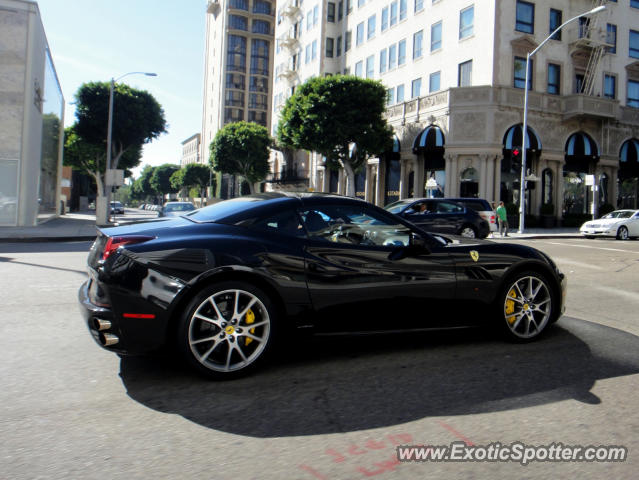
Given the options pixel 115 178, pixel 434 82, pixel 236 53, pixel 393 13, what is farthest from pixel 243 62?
pixel 115 178

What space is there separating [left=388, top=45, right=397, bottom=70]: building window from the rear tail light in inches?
1478

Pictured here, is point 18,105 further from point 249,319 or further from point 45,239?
point 249,319

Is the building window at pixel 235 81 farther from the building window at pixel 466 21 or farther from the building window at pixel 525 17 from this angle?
the building window at pixel 525 17

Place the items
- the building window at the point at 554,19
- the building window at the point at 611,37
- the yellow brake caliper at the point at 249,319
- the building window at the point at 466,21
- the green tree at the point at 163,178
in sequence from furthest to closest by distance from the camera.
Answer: the green tree at the point at 163,178, the building window at the point at 611,37, the building window at the point at 554,19, the building window at the point at 466,21, the yellow brake caliper at the point at 249,319

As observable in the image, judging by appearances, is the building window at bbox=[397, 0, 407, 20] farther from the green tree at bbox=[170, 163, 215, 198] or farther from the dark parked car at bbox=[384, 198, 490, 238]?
the green tree at bbox=[170, 163, 215, 198]

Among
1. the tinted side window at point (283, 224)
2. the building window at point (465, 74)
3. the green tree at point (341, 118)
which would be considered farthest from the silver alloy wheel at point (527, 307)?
the building window at point (465, 74)

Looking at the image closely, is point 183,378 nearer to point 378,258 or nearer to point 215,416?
point 215,416

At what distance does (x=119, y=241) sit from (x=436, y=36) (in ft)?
A: 113

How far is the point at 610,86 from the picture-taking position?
114 feet

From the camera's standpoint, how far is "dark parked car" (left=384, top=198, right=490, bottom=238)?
18192 millimetres

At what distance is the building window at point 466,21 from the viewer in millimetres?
31406

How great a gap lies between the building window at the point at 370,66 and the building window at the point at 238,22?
55.2 metres

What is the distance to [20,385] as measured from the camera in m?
3.59

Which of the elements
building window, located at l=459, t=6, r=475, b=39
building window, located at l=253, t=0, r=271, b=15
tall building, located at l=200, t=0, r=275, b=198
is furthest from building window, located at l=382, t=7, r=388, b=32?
building window, located at l=253, t=0, r=271, b=15
